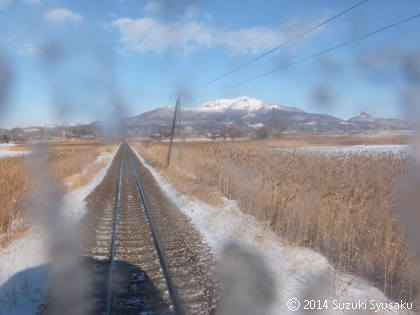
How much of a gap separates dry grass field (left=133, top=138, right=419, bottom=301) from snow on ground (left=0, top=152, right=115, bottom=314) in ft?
16.3

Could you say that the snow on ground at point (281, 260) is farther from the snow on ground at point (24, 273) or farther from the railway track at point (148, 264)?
the snow on ground at point (24, 273)

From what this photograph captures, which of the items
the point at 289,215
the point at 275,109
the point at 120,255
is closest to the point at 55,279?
the point at 120,255

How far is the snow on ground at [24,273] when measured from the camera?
475 cm

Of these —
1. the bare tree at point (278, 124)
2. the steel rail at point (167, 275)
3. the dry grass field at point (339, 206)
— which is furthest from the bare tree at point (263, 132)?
the steel rail at point (167, 275)

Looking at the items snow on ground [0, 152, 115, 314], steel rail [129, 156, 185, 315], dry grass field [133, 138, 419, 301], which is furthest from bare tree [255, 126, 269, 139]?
snow on ground [0, 152, 115, 314]

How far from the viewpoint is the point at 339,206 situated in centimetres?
808

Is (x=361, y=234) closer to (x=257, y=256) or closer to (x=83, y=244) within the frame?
(x=257, y=256)

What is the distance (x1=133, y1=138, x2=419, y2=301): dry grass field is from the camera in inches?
238

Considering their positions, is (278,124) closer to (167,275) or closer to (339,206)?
(339,206)

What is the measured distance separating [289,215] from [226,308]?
436 centimetres

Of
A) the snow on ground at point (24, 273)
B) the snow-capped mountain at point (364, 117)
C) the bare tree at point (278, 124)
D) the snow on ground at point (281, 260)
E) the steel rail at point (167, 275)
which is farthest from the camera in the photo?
the bare tree at point (278, 124)

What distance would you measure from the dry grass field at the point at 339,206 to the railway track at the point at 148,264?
7.63 feet

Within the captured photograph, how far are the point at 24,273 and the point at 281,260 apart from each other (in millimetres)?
4517

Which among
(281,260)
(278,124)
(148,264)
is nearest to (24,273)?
(148,264)
